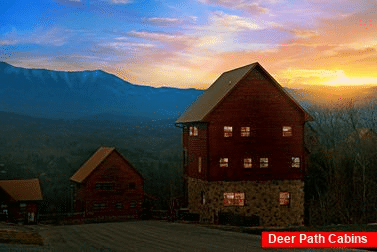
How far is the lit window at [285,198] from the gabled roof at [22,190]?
1203 inches

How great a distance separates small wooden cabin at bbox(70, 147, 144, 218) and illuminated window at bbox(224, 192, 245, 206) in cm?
1833

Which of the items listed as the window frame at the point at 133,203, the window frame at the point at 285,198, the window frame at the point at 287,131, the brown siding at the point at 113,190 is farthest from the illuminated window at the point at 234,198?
the window frame at the point at 133,203

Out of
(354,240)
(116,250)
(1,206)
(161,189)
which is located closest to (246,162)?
(354,240)

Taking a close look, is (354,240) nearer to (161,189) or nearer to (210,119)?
(210,119)

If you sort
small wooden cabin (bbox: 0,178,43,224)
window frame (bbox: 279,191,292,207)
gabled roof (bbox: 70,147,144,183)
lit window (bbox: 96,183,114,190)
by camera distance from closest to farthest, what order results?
window frame (bbox: 279,191,292,207) → small wooden cabin (bbox: 0,178,43,224) → gabled roof (bbox: 70,147,144,183) → lit window (bbox: 96,183,114,190)

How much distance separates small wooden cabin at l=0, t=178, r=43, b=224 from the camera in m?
56.4

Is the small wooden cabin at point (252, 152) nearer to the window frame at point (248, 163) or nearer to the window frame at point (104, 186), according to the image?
the window frame at point (248, 163)

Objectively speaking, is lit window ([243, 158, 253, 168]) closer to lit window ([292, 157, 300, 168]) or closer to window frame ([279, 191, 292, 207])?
window frame ([279, 191, 292, 207])

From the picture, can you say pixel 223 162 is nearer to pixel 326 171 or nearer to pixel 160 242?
pixel 326 171

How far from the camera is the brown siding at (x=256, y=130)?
42750mm

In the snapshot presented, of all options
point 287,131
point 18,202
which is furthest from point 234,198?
point 18,202

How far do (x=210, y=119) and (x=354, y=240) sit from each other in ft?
65.7

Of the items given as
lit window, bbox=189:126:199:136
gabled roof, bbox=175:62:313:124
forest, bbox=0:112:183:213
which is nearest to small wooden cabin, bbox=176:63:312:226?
gabled roof, bbox=175:62:313:124

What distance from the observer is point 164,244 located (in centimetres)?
2456
